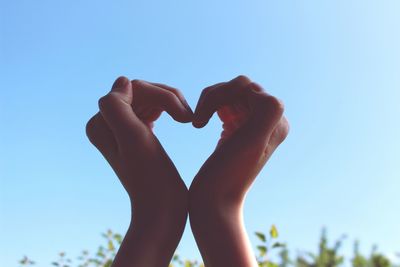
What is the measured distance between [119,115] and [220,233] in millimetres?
339

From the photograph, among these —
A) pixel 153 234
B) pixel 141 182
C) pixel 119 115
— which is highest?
pixel 119 115

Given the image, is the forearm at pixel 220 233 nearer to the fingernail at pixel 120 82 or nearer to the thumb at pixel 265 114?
the thumb at pixel 265 114

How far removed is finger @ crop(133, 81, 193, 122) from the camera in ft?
3.73

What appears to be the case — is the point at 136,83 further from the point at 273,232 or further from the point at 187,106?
the point at 273,232

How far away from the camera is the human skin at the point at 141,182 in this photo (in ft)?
3.12

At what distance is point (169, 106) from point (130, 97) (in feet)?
0.32

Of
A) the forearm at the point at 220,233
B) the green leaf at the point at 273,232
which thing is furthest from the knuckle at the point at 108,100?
the green leaf at the point at 273,232

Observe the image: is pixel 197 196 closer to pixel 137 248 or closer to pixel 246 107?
pixel 137 248

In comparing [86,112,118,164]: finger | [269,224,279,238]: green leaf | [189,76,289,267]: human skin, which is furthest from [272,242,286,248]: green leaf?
[86,112,118,164]: finger

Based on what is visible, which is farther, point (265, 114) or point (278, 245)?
point (278, 245)

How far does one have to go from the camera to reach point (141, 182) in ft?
3.29

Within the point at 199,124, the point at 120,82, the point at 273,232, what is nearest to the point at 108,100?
A: the point at 120,82

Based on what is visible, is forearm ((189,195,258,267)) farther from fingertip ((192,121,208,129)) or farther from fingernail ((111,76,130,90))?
fingernail ((111,76,130,90))

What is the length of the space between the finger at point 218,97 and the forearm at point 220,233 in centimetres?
22
